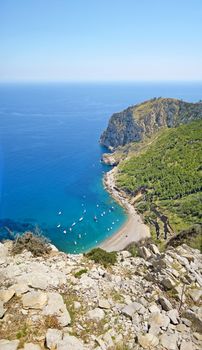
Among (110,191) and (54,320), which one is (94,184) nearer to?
(110,191)

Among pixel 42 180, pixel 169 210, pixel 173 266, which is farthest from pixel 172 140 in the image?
pixel 173 266

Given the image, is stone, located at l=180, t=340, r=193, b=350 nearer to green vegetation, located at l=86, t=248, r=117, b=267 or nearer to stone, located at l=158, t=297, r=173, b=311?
stone, located at l=158, t=297, r=173, b=311

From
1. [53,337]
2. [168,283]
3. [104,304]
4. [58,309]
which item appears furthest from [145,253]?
[53,337]

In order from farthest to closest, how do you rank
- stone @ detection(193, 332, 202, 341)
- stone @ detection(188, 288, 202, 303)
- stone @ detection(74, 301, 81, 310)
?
stone @ detection(188, 288, 202, 303) < stone @ detection(74, 301, 81, 310) < stone @ detection(193, 332, 202, 341)

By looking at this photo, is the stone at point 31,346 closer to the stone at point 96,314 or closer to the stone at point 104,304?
the stone at point 96,314

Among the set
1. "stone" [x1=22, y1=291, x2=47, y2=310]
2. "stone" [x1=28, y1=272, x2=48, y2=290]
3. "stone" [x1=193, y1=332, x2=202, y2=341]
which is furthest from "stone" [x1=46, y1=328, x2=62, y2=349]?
"stone" [x1=193, y1=332, x2=202, y2=341]

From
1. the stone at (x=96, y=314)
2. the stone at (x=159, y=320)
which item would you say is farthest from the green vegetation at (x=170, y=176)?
the stone at (x=96, y=314)

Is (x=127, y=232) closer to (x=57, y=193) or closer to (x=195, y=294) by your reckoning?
(x=57, y=193)
